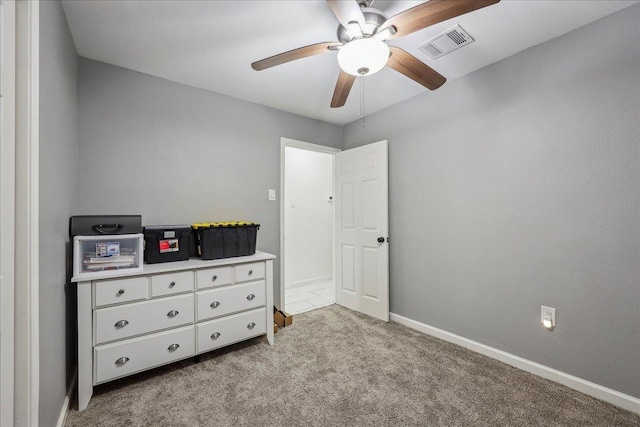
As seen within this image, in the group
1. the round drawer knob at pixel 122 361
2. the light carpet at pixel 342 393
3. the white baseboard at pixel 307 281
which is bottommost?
the light carpet at pixel 342 393

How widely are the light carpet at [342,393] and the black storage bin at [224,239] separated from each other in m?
0.85

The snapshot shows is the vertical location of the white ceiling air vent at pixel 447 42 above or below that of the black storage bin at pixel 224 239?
above

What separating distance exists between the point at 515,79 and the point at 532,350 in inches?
81.5

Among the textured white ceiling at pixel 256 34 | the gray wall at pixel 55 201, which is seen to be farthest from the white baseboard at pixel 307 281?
the textured white ceiling at pixel 256 34

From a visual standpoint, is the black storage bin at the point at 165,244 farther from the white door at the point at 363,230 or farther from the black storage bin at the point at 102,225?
the white door at the point at 363,230

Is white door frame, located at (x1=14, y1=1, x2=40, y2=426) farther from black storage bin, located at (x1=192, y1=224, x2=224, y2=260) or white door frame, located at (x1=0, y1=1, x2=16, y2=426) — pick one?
black storage bin, located at (x1=192, y1=224, x2=224, y2=260)

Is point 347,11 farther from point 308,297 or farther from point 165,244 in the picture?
point 308,297

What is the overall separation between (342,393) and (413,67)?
217 cm

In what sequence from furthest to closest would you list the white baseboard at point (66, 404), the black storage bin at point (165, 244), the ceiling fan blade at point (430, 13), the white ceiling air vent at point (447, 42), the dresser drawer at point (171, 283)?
1. the black storage bin at point (165, 244)
2. the dresser drawer at point (171, 283)
3. the white ceiling air vent at point (447, 42)
4. the white baseboard at point (66, 404)
5. the ceiling fan blade at point (430, 13)

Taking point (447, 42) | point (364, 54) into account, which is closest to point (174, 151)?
point (364, 54)

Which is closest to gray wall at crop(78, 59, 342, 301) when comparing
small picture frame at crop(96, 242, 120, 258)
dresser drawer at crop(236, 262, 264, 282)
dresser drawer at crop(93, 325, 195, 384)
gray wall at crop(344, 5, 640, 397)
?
small picture frame at crop(96, 242, 120, 258)

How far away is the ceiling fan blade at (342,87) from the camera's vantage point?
182 centimetres

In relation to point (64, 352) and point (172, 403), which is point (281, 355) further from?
point (64, 352)

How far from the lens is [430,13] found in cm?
129
